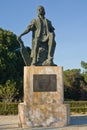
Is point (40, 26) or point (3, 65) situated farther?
point (3, 65)

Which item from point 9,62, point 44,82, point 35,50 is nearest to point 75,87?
point 9,62

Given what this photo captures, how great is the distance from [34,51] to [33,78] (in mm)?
1197

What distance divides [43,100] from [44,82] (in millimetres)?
668

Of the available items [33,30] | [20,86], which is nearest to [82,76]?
[20,86]

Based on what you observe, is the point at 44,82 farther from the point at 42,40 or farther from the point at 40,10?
the point at 40,10

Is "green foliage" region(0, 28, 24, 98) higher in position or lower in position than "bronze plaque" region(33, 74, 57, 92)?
higher

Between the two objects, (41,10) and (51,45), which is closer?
(51,45)

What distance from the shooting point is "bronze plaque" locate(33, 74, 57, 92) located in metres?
13.6

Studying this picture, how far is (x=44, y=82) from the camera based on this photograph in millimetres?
13625

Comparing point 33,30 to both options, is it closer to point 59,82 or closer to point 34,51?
point 34,51

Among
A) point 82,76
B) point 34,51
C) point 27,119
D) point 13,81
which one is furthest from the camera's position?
point 82,76

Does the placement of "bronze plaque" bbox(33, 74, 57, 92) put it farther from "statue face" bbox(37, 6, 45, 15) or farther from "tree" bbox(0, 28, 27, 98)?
"tree" bbox(0, 28, 27, 98)

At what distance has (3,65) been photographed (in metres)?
38.1

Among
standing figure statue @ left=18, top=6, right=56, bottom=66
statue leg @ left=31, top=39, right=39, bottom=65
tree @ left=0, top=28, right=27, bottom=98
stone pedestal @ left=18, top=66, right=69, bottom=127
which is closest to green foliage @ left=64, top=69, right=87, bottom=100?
tree @ left=0, top=28, right=27, bottom=98
